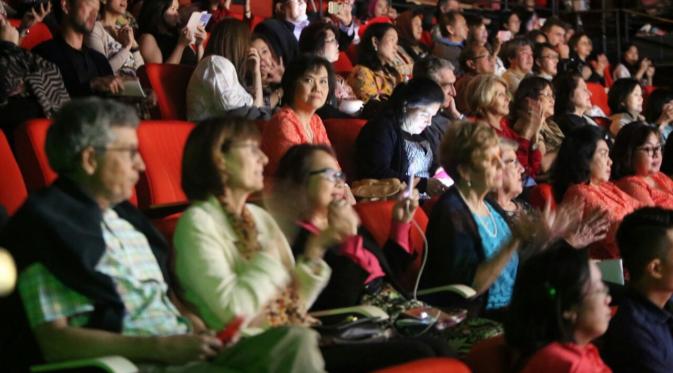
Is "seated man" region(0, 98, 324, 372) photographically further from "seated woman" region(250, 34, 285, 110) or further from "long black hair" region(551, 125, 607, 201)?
"seated woman" region(250, 34, 285, 110)

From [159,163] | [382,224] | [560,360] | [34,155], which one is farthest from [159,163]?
[560,360]

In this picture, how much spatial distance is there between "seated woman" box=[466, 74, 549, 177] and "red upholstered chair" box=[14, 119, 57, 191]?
2281mm

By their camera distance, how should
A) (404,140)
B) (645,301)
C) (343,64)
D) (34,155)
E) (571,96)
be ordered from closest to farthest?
(645,301) → (34,155) → (404,140) → (571,96) → (343,64)

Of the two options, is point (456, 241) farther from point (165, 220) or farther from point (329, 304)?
point (165, 220)

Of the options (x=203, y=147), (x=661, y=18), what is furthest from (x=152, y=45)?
(x=661, y=18)

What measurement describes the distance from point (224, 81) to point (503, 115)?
1.37 m

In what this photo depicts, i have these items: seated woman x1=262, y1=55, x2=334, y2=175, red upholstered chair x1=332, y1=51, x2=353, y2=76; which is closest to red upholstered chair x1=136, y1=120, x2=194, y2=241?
seated woman x1=262, y1=55, x2=334, y2=175

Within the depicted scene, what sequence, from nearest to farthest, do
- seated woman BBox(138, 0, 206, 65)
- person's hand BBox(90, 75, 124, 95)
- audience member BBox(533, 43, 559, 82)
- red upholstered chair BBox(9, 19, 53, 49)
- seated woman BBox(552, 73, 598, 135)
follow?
1. person's hand BBox(90, 75, 124, 95)
2. red upholstered chair BBox(9, 19, 53, 49)
3. seated woman BBox(138, 0, 206, 65)
4. seated woman BBox(552, 73, 598, 135)
5. audience member BBox(533, 43, 559, 82)

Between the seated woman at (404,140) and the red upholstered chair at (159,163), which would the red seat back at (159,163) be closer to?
the red upholstered chair at (159,163)

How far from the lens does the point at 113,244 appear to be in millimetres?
2348

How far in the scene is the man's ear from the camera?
229 centimetres

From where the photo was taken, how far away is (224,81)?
4672 mm

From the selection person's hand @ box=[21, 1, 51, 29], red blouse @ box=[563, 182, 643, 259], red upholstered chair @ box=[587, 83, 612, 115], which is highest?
person's hand @ box=[21, 1, 51, 29]

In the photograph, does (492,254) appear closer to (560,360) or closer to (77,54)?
(560,360)
